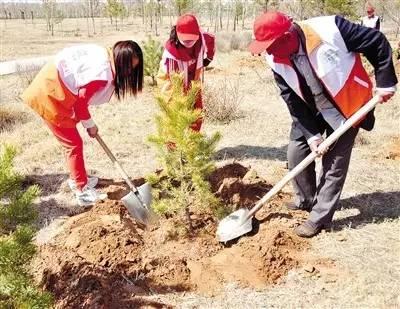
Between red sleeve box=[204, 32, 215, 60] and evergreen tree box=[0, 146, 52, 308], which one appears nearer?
evergreen tree box=[0, 146, 52, 308]

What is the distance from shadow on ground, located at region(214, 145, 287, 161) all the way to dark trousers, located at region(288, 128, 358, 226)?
1.63 metres

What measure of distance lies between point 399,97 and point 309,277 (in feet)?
21.3

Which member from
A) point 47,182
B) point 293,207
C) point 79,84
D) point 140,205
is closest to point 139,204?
point 140,205

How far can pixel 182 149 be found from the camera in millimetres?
3596

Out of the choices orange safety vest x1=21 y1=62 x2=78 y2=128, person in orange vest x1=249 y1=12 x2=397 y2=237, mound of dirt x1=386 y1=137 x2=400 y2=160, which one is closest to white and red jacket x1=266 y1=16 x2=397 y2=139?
person in orange vest x1=249 y1=12 x2=397 y2=237

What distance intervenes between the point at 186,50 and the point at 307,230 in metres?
2.15

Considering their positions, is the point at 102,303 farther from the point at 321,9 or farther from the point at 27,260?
the point at 321,9

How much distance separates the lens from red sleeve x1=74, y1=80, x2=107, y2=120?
4.00 meters

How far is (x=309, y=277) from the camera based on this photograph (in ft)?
10.8

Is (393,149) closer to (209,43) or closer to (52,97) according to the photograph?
(209,43)

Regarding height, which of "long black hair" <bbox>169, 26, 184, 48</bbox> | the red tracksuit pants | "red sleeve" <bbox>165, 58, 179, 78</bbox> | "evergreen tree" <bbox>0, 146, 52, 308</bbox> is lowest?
the red tracksuit pants

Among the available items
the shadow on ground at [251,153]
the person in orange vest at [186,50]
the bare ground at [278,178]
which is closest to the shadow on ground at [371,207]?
the bare ground at [278,178]

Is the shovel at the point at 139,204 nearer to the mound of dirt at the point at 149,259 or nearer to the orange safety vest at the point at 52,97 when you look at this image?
the mound of dirt at the point at 149,259

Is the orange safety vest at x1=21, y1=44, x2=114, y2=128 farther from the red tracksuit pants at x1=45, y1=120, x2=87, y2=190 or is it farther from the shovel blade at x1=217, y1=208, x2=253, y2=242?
the shovel blade at x1=217, y1=208, x2=253, y2=242
